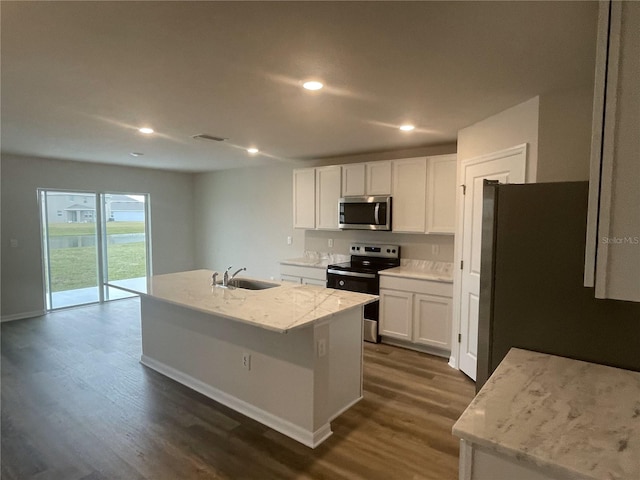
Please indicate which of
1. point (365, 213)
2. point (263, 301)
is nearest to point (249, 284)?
point (263, 301)

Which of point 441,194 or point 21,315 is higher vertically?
point 441,194

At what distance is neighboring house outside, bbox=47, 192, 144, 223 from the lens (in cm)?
580

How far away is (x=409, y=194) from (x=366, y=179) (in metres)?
0.62

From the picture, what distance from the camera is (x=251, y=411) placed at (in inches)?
112

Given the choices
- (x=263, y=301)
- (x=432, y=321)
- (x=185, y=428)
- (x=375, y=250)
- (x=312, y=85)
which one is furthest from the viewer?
(x=375, y=250)

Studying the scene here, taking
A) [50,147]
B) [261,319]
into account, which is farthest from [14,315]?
[261,319]

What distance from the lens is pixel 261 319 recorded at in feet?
7.61

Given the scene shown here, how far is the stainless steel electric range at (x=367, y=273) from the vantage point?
4.38 metres

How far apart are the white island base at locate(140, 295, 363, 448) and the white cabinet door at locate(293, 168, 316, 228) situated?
2440 millimetres

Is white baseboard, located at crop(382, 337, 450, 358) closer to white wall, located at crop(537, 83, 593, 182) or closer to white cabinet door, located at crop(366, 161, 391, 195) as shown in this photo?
white cabinet door, located at crop(366, 161, 391, 195)

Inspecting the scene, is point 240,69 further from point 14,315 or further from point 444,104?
point 14,315

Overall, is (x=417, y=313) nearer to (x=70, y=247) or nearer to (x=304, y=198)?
(x=304, y=198)

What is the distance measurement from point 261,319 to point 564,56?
89.7 inches

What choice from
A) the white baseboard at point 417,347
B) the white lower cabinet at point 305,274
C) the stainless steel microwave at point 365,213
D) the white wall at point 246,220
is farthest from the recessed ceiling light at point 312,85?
the white wall at point 246,220
